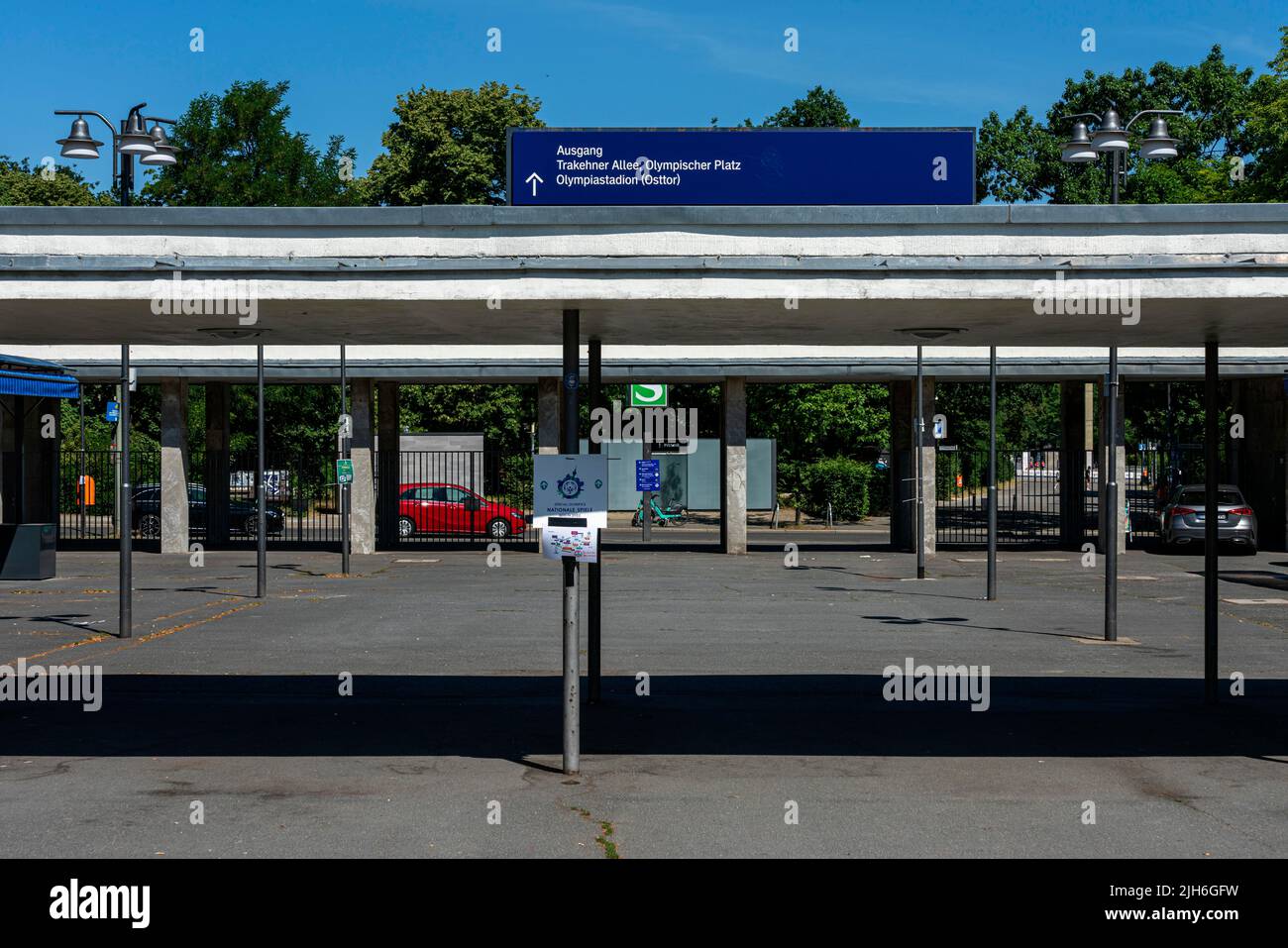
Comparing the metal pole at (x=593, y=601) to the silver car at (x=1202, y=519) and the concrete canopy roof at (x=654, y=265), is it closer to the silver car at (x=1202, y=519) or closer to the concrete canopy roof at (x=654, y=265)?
the concrete canopy roof at (x=654, y=265)

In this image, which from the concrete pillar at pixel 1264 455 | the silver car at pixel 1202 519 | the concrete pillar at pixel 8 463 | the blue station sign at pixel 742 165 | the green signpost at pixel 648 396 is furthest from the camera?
the green signpost at pixel 648 396

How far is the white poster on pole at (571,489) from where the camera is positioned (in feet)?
32.6

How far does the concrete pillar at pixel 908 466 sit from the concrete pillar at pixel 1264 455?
7046 millimetres

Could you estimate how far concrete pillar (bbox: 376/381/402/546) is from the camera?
117 feet

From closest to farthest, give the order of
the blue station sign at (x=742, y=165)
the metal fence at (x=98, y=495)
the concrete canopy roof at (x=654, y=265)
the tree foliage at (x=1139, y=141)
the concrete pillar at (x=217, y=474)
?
the concrete canopy roof at (x=654, y=265) < the blue station sign at (x=742, y=165) < the concrete pillar at (x=217, y=474) < the metal fence at (x=98, y=495) < the tree foliage at (x=1139, y=141)

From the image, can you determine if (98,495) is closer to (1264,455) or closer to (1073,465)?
(1073,465)

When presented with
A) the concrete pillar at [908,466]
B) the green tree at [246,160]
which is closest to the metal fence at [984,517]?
the concrete pillar at [908,466]

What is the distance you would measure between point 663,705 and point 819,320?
13.4 ft

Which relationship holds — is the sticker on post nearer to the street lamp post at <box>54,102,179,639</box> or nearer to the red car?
the street lamp post at <box>54,102,179,639</box>


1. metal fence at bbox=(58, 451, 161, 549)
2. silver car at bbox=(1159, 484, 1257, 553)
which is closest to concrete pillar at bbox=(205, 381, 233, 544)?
metal fence at bbox=(58, 451, 161, 549)

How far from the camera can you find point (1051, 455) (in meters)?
95.6

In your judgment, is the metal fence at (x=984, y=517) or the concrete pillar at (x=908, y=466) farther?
the metal fence at (x=984, y=517)
